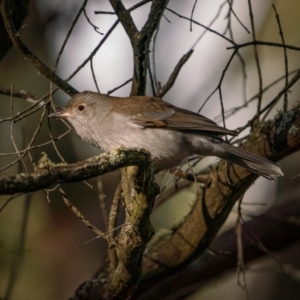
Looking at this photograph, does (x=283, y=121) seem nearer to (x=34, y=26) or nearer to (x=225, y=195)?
(x=225, y=195)

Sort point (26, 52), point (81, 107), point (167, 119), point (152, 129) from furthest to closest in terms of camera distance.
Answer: point (81, 107) → point (167, 119) → point (152, 129) → point (26, 52)

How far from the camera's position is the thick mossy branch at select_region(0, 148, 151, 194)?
6.81 ft

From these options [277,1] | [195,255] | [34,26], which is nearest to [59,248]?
[34,26]

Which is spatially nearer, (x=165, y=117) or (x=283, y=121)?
(x=283, y=121)

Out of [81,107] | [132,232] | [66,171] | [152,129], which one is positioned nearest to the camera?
[66,171]

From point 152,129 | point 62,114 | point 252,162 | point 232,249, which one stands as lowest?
point 232,249

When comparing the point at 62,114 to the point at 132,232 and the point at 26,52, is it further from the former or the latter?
the point at 132,232

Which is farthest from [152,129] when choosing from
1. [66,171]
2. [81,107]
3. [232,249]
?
[66,171]

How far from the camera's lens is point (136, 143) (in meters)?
4.39

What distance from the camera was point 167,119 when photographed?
466cm

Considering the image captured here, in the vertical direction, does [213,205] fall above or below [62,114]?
below

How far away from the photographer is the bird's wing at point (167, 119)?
4.52m

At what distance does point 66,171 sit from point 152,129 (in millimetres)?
Answer: 2234

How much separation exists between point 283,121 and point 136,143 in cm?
110
